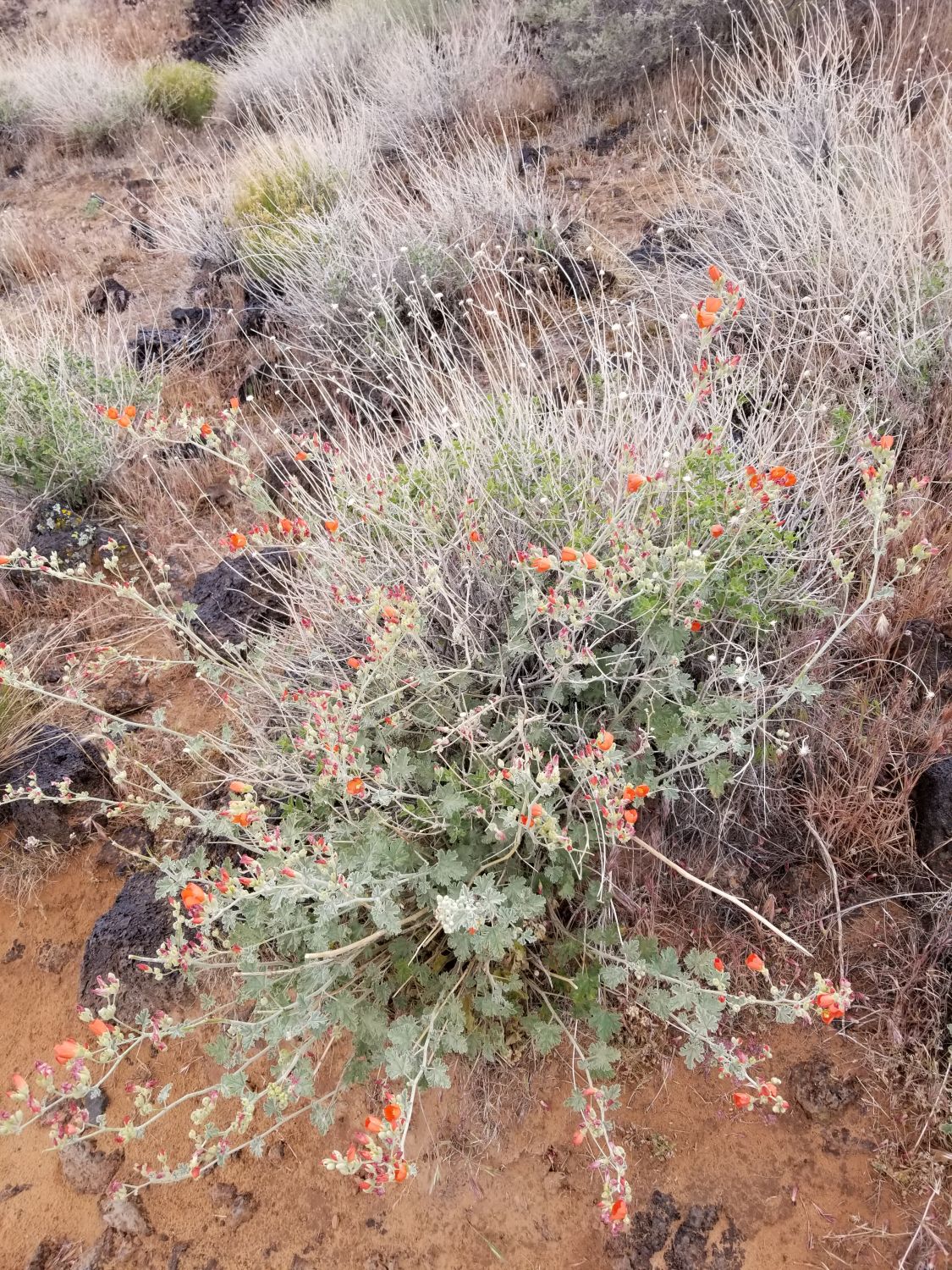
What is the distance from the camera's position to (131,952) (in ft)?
7.41

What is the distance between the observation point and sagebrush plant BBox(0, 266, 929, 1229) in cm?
161

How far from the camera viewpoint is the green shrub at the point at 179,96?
8445 mm

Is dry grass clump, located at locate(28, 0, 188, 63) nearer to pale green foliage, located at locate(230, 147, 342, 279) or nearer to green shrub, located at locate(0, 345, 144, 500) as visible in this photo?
pale green foliage, located at locate(230, 147, 342, 279)

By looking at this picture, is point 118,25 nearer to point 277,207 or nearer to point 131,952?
point 277,207

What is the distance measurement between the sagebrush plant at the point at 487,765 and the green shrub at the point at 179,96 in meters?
8.39

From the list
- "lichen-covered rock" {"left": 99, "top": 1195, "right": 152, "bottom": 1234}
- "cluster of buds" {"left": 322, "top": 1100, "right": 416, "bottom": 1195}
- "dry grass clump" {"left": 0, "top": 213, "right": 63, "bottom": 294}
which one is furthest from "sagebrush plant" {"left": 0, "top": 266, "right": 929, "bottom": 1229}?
"dry grass clump" {"left": 0, "top": 213, "right": 63, "bottom": 294}

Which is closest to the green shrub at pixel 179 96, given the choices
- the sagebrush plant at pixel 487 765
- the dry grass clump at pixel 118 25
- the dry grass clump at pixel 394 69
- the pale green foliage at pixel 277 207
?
the dry grass clump at pixel 394 69

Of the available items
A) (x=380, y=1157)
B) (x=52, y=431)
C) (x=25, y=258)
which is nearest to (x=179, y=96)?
(x=25, y=258)

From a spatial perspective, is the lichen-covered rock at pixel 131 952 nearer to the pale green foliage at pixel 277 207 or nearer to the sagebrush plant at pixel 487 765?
the sagebrush plant at pixel 487 765

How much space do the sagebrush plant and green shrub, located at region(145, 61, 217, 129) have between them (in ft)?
27.5

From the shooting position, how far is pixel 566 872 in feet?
6.33

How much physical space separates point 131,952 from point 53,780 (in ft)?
2.25

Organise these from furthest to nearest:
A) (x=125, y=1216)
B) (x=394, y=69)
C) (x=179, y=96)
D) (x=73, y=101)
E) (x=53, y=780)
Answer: (x=73, y=101), (x=179, y=96), (x=394, y=69), (x=53, y=780), (x=125, y=1216)

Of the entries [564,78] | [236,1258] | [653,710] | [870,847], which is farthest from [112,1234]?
[564,78]
